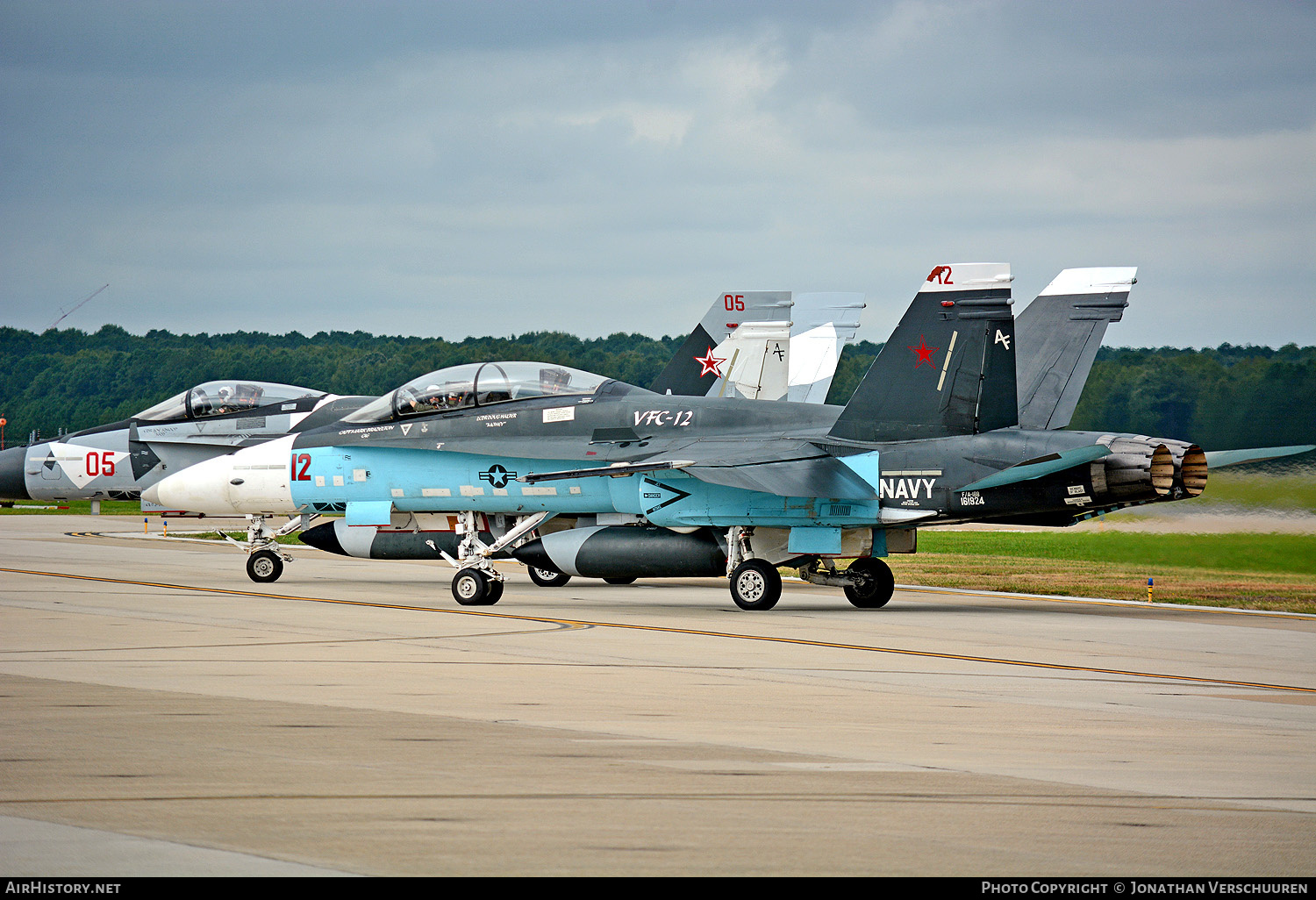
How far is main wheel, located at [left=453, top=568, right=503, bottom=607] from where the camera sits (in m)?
18.1

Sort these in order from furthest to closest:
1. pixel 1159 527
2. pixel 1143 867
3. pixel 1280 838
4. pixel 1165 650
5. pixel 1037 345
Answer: pixel 1159 527 < pixel 1037 345 < pixel 1165 650 < pixel 1280 838 < pixel 1143 867

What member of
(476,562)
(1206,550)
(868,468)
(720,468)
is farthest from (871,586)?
(1206,550)

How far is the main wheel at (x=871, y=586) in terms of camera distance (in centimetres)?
1845

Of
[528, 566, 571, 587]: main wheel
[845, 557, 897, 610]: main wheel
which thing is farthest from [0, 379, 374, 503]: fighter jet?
[845, 557, 897, 610]: main wheel

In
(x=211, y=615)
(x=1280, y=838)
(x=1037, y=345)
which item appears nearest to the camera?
(x=1280, y=838)

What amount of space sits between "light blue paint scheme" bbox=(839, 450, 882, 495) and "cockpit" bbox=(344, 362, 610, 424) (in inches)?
164

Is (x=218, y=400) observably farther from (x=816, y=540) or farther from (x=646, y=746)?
(x=646, y=746)

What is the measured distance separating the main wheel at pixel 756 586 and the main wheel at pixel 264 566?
27.0 feet

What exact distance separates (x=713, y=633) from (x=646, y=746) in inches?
271

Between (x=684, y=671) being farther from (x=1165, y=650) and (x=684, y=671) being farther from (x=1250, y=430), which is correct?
(x=1250, y=430)

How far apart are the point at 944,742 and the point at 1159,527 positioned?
632 inches
